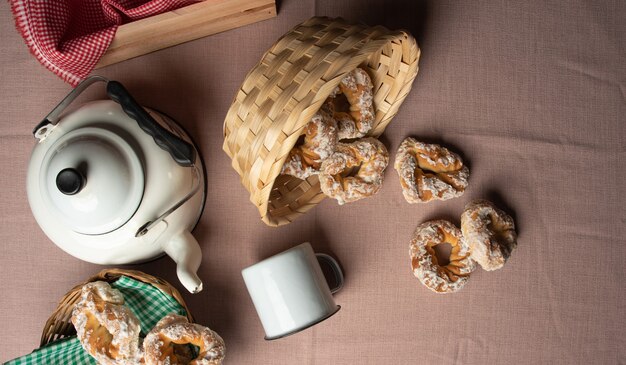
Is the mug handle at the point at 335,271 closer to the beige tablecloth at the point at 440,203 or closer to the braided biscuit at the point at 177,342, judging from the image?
the beige tablecloth at the point at 440,203

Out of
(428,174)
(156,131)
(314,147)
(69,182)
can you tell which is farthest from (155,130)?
(428,174)

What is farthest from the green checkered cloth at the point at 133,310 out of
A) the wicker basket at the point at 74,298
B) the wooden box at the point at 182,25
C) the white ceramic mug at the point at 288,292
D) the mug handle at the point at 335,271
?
the wooden box at the point at 182,25

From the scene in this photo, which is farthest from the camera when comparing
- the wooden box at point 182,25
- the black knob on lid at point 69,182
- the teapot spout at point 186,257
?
the wooden box at point 182,25

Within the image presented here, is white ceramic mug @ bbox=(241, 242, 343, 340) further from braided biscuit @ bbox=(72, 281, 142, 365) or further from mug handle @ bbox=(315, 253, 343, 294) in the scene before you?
braided biscuit @ bbox=(72, 281, 142, 365)

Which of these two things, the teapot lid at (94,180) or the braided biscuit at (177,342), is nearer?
the teapot lid at (94,180)

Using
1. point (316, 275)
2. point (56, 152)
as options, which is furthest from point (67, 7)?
point (316, 275)

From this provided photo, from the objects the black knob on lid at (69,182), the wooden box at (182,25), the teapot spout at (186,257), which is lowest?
the teapot spout at (186,257)

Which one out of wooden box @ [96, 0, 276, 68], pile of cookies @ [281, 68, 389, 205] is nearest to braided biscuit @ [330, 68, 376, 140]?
pile of cookies @ [281, 68, 389, 205]

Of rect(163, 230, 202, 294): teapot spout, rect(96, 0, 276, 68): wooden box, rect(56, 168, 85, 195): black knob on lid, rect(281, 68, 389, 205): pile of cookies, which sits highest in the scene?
rect(96, 0, 276, 68): wooden box
